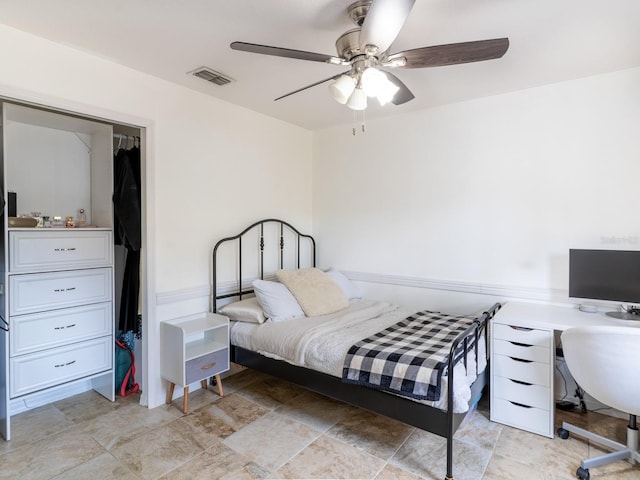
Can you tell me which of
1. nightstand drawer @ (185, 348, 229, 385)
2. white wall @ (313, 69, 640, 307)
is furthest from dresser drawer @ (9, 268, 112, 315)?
white wall @ (313, 69, 640, 307)

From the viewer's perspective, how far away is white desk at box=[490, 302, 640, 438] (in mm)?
2359

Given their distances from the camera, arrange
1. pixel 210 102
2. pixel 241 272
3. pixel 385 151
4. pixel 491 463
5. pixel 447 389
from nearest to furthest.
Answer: pixel 447 389, pixel 491 463, pixel 210 102, pixel 241 272, pixel 385 151

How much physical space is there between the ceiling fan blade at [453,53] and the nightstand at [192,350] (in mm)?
2249

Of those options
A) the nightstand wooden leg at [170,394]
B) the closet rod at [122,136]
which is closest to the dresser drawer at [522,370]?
the nightstand wooden leg at [170,394]

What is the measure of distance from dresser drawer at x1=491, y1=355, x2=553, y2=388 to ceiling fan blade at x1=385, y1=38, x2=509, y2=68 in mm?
1871

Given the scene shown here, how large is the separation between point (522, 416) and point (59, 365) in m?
3.23

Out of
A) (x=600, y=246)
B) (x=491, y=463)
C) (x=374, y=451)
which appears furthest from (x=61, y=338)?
(x=600, y=246)

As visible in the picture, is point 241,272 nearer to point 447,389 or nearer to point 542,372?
point 447,389

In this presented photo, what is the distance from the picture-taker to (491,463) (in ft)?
7.00

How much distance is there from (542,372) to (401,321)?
99cm

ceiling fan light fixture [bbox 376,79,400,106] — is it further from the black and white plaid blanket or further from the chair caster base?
the chair caster base

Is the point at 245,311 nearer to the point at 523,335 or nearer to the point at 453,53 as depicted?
the point at 523,335

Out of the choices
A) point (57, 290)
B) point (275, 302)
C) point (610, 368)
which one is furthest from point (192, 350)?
point (610, 368)

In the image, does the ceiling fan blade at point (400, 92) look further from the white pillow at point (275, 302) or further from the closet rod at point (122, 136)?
the closet rod at point (122, 136)
